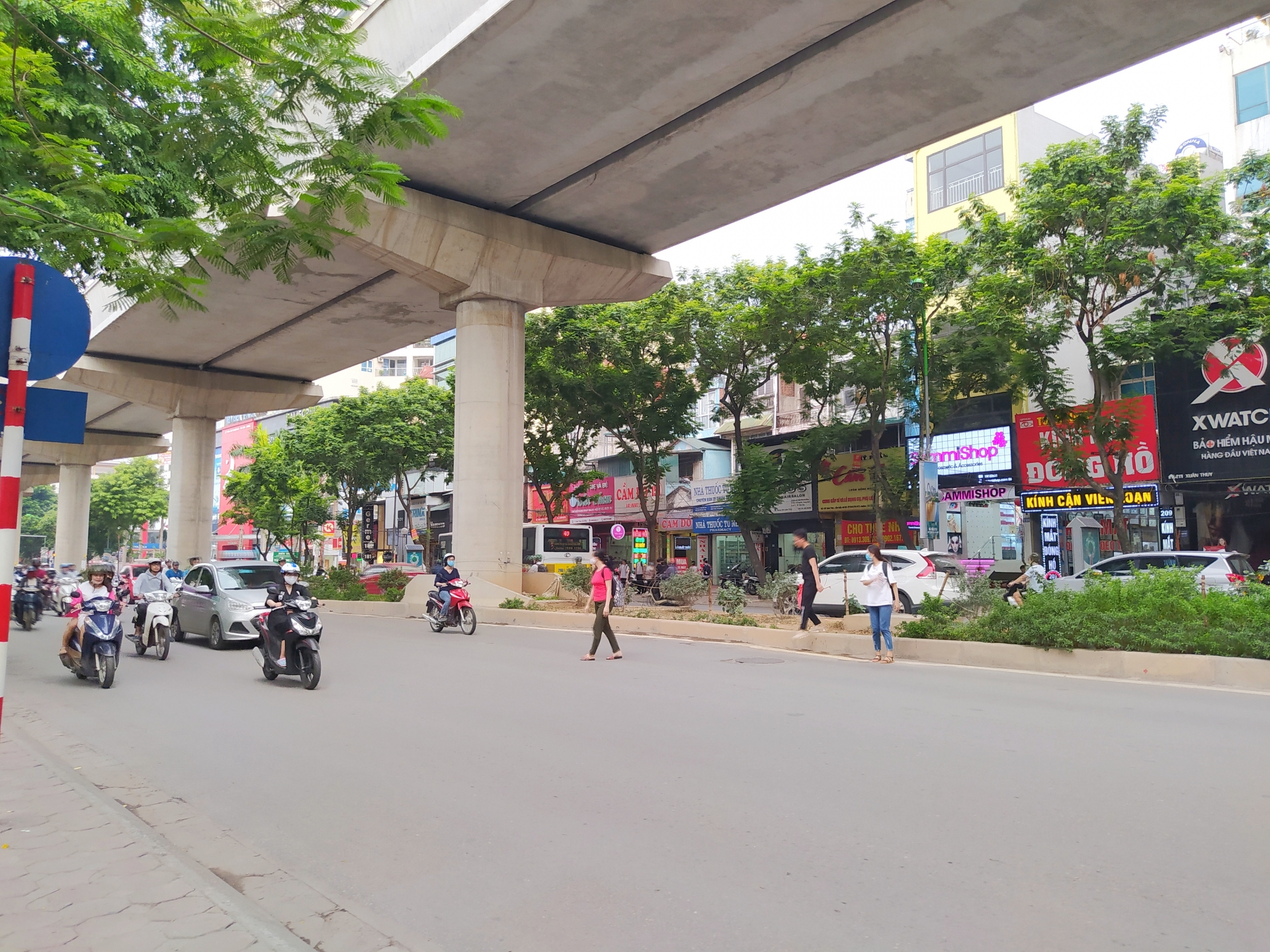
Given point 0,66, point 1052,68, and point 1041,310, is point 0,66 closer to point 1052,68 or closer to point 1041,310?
point 1052,68

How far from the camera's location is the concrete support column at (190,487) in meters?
37.4

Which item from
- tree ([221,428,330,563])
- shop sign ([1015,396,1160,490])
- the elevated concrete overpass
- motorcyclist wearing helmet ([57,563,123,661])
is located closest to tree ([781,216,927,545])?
shop sign ([1015,396,1160,490])

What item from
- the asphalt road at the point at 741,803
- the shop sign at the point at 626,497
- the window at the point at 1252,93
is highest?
the window at the point at 1252,93

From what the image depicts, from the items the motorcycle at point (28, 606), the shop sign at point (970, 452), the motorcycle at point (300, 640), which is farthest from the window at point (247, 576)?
the shop sign at point (970, 452)

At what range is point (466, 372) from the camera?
22.6m

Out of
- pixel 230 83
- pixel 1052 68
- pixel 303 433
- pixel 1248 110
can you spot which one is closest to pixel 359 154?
pixel 230 83

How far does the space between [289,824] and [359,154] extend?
4122mm

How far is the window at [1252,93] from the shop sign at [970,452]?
10.7m

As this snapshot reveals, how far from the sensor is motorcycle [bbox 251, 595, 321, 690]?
33.8 ft

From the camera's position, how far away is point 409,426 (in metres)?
37.3

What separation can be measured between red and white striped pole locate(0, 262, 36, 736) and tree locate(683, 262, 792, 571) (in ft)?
76.0

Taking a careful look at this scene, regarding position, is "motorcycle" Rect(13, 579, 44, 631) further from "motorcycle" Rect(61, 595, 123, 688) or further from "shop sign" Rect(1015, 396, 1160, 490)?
"shop sign" Rect(1015, 396, 1160, 490)

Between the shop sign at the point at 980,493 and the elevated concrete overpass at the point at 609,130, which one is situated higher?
the elevated concrete overpass at the point at 609,130

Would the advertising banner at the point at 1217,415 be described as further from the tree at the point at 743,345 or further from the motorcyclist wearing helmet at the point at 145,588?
A: the motorcyclist wearing helmet at the point at 145,588
